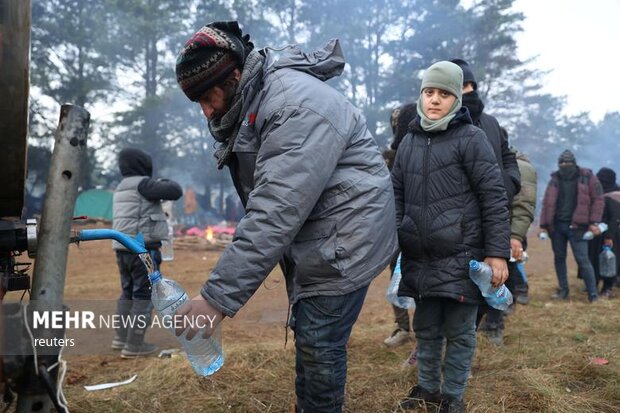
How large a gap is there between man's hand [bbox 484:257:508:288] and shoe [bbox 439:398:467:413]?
73cm

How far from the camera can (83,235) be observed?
218 centimetres

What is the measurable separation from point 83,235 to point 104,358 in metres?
3.24

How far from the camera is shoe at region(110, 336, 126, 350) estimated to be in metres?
5.10

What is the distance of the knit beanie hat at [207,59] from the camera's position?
6.95 ft

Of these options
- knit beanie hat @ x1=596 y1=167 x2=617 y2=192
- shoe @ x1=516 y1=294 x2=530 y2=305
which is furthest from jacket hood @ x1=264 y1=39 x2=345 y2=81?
knit beanie hat @ x1=596 y1=167 x2=617 y2=192

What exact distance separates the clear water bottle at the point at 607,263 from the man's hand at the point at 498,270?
5707 mm

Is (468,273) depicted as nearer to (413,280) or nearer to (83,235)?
(413,280)

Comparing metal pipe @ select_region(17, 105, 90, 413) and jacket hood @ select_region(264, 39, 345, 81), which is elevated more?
jacket hood @ select_region(264, 39, 345, 81)

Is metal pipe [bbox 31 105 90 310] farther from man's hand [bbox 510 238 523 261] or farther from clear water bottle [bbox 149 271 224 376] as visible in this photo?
man's hand [bbox 510 238 523 261]

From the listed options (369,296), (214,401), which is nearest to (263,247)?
(214,401)

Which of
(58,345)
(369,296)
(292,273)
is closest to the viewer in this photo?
(58,345)

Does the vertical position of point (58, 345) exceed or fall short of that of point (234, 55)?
it falls short

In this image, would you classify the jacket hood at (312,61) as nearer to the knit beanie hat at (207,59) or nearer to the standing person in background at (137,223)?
the knit beanie hat at (207,59)

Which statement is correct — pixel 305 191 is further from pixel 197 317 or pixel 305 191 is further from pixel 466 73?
pixel 466 73
